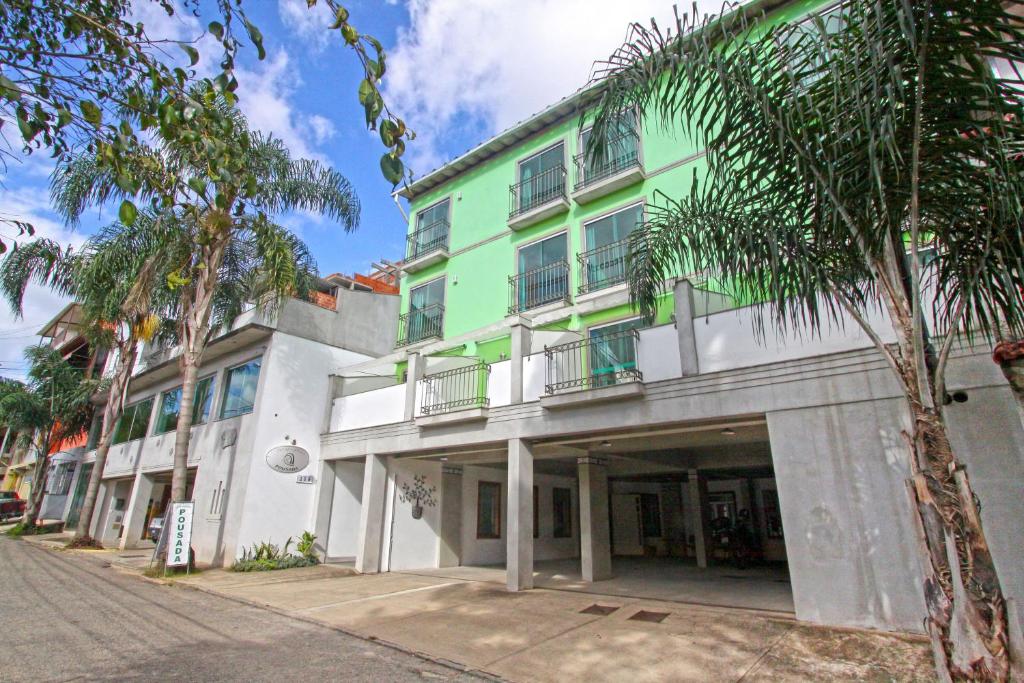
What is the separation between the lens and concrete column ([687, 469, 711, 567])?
547 inches

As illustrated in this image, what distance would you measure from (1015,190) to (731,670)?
15.8 feet

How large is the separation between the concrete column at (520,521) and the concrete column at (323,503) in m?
6.26

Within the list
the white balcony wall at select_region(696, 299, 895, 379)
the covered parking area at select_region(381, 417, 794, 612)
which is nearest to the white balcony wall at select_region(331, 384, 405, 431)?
the covered parking area at select_region(381, 417, 794, 612)

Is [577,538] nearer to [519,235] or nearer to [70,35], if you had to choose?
[519,235]

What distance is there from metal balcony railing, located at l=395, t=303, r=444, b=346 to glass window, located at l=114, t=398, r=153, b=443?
1146cm

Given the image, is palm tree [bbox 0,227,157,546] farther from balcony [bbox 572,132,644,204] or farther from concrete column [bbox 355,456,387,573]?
balcony [bbox 572,132,644,204]

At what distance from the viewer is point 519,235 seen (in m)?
14.7

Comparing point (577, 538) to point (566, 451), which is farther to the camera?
point (577, 538)

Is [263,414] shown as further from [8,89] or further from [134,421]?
[134,421]

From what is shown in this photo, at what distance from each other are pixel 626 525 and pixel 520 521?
9.34 metres

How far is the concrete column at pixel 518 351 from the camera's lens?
10.5 metres

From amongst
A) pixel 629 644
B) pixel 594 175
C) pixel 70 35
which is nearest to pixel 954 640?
pixel 629 644

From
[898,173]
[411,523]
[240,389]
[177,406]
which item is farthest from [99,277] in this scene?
[898,173]

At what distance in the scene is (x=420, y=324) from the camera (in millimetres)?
16500
